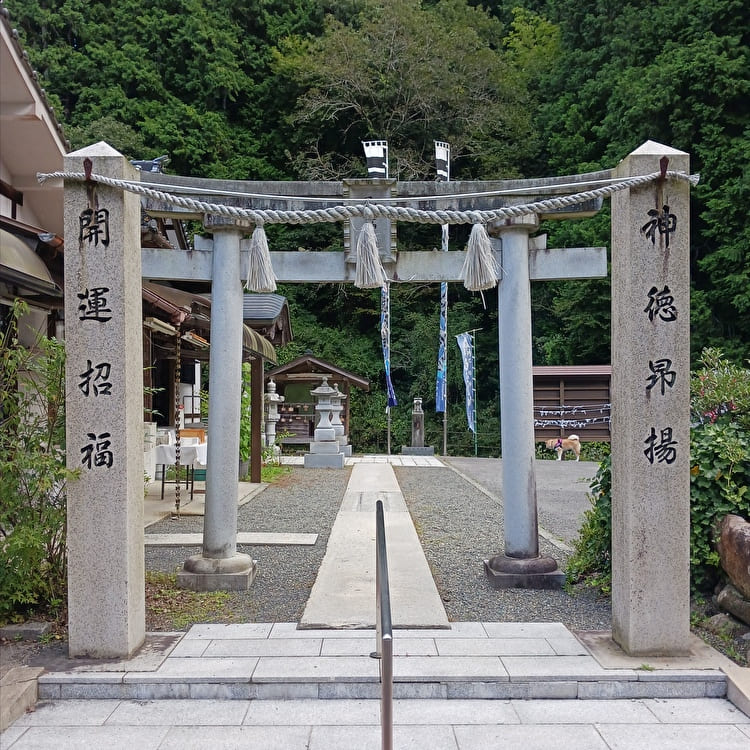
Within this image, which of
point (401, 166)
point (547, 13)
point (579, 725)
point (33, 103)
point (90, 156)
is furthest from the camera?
point (547, 13)

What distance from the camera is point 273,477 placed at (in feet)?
43.5

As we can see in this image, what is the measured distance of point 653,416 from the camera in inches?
159

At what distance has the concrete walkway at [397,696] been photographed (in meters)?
3.15

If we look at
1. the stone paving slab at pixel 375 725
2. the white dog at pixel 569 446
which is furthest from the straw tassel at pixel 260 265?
the white dog at pixel 569 446

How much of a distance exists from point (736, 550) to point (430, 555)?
309 centimetres

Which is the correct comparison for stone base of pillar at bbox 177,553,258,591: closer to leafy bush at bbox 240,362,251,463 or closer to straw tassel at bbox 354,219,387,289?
straw tassel at bbox 354,219,387,289

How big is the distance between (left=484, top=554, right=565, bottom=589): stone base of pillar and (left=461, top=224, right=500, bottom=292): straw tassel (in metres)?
2.37

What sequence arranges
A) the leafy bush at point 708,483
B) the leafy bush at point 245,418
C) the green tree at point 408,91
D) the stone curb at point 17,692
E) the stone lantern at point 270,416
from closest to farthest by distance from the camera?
the stone curb at point 17,692 < the leafy bush at point 708,483 < the leafy bush at point 245,418 < the stone lantern at point 270,416 < the green tree at point 408,91

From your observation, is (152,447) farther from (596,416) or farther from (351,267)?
(596,416)

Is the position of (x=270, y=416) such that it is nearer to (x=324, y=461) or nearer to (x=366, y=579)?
(x=324, y=461)

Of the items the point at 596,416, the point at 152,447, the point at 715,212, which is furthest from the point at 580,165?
the point at 152,447

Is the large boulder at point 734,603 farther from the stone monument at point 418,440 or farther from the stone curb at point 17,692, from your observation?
the stone monument at point 418,440

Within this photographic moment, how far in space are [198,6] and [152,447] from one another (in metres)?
21.4

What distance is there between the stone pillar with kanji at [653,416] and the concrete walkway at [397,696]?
11.7 inches
